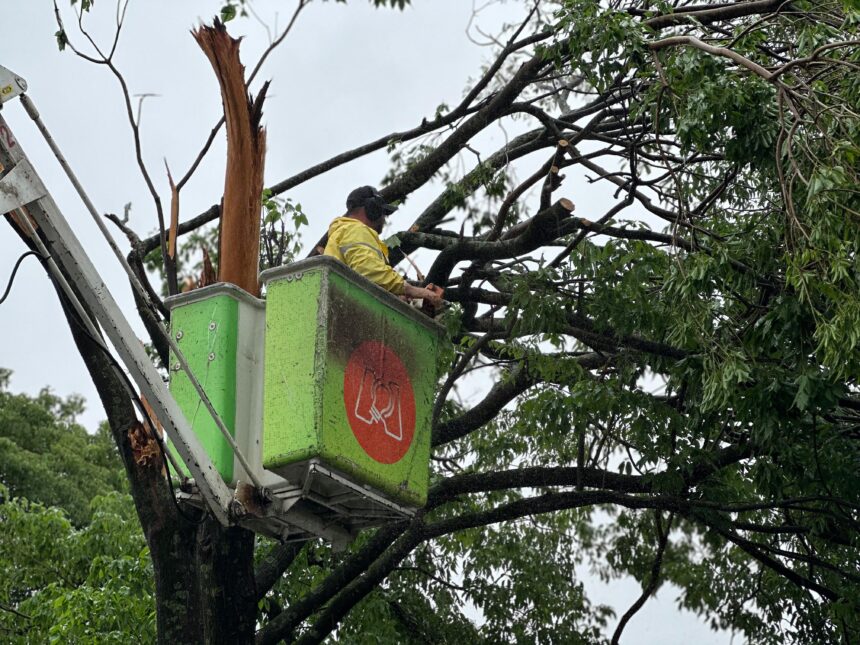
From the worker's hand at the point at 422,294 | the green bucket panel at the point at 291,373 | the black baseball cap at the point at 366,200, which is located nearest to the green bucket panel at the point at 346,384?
the green bucket panel at the point at 291,373

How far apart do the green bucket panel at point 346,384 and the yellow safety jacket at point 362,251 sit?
16 centimetres

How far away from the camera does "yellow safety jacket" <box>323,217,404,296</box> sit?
6383 mm

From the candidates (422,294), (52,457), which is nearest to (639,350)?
(422,294)

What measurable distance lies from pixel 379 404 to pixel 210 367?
31.5 inches

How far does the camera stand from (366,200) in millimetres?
6961

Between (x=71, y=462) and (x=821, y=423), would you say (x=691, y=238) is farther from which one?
(x=71, y=462)

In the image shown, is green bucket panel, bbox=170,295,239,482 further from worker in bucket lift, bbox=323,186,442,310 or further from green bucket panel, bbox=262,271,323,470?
worker in bucket lift, bbox=323,186,442,310

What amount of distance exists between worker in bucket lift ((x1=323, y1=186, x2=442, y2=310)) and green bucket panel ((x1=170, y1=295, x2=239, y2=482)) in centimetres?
60

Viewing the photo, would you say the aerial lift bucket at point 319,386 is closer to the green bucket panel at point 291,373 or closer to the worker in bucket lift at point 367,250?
the green bucket panel at point 291,373

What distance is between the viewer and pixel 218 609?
22.4 ft

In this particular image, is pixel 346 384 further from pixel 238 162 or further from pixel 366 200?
pixel 238 162

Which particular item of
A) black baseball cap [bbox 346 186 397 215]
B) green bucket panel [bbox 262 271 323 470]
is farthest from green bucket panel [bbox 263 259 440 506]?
black baseball cap [bbox 346 186 397 215]

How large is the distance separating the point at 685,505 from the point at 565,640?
2.27m

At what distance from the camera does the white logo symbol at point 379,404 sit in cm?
598
